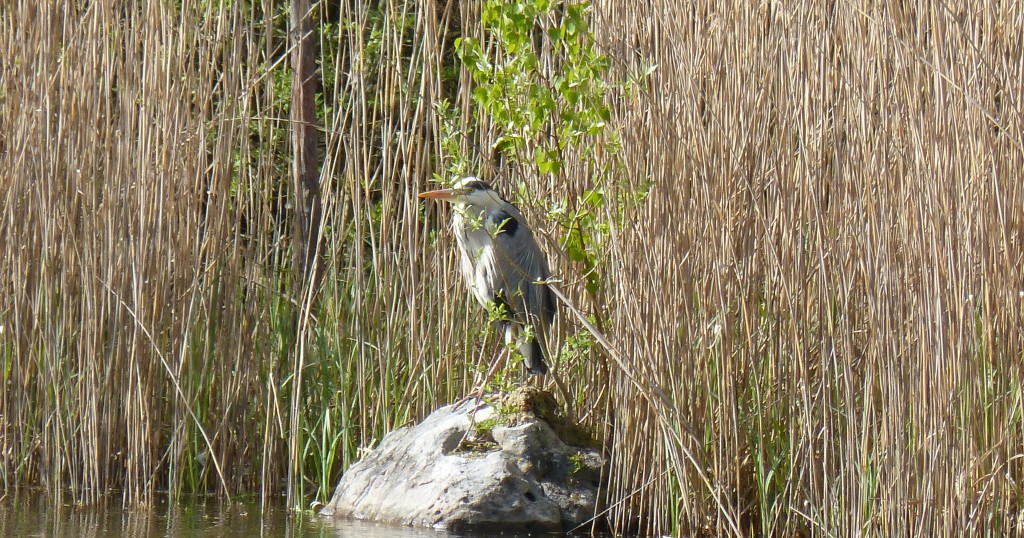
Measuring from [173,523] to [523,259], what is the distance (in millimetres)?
1461

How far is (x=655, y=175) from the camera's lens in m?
3.21

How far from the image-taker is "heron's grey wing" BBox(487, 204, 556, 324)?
13.1 ft

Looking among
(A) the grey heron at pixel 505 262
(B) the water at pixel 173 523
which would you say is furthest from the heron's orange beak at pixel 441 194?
(B) the water at pixel 173 523

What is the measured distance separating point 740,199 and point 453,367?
1.25 m

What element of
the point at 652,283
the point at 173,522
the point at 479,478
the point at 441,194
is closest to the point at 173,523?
the point at 173,522

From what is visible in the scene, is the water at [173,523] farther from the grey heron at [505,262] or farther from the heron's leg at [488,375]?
the grey heron at [505,262]

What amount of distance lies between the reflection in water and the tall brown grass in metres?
0.09

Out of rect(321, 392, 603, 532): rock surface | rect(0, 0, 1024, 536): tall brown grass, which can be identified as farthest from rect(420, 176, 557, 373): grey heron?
rect(321, 392, 603, 532): rock surface

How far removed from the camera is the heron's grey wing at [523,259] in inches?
158

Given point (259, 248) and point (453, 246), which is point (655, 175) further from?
point (259, 248)

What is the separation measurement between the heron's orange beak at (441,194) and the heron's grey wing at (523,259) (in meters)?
0.16

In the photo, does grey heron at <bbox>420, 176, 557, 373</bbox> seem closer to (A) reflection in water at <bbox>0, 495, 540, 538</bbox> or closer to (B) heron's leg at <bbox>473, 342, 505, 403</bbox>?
(B) heron's leg at <bbox>473, 342, 505, 403</bbox>

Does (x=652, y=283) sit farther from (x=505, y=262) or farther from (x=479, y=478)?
(x=505, y=262)

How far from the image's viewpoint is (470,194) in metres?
3.94
